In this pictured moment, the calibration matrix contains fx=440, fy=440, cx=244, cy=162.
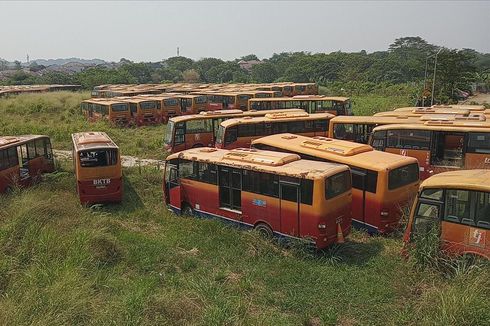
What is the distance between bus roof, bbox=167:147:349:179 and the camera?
1111cm

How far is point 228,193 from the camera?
42.8 feet

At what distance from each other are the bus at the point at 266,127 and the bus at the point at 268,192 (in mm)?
6924

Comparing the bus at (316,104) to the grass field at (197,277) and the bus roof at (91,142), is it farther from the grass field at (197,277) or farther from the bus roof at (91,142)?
the grass field at (197,277)

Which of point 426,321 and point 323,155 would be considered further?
point 323,155

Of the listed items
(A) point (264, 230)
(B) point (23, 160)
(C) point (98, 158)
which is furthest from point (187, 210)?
(B) point (23, 160)

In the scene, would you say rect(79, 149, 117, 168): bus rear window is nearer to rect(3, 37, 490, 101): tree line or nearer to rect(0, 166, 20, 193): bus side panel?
rect(0, 166, 20, 193): bus side panel

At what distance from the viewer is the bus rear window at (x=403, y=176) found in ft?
39.9

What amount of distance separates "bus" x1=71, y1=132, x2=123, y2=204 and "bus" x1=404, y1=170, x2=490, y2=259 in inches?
395

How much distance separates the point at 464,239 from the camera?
9.23 m

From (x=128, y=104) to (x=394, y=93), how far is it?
1417 inches

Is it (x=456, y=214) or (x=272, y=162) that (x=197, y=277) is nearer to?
(x=272, y=162)

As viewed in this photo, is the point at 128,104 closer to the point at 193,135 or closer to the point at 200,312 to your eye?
the point at 193,135

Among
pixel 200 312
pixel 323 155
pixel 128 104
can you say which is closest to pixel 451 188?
pixel 323 155

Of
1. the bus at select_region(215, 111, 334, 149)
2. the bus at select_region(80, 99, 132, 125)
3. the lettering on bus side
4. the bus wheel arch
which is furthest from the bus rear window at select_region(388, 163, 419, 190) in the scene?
the bus at select_region(80, 99, 132, 125)
